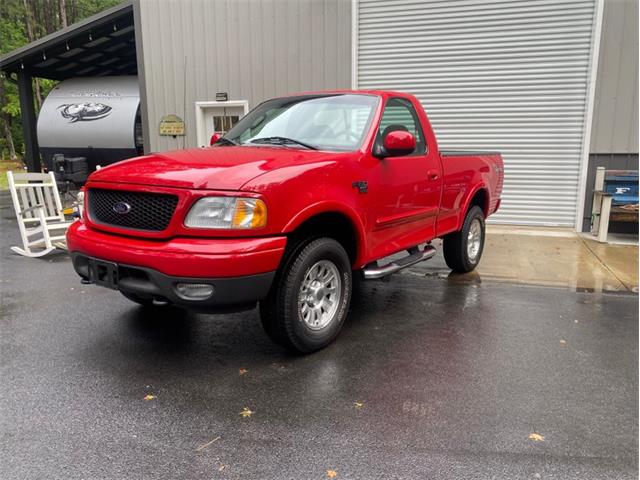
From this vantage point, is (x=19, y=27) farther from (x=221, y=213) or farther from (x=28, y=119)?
(x=221, y=213)

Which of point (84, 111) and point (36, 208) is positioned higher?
point (84, 111)

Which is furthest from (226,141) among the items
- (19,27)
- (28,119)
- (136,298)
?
(19,27)

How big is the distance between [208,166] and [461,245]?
151 inches

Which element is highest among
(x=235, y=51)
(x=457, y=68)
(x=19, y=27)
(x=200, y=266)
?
(x=19, y=27)

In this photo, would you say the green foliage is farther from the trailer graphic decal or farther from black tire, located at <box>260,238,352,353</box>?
black tire, located at <box>260,238,352,353</box>

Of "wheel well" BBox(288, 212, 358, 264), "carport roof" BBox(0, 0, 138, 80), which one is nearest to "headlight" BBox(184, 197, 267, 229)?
"wheel well" BBox(288, 212, 358, 264)

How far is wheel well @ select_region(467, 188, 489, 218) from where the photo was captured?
6374 millimetres

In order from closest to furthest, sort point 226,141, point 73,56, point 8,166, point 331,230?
1. point 331,230
2. point 226,141
3. point 73,56
4. point 8,166

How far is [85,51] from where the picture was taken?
53.8 ft

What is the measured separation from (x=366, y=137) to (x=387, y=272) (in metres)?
1.18

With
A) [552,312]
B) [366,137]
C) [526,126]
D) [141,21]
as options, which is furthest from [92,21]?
[552,312]

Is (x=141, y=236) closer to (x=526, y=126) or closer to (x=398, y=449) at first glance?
(x=398, y=449)

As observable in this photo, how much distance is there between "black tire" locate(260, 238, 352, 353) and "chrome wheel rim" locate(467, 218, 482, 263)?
3.12 m

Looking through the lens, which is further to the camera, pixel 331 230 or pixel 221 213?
pixel 331 230
